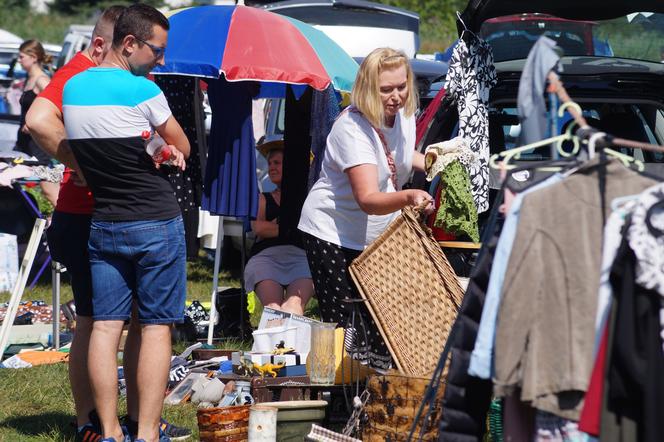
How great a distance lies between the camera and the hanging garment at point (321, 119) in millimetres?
6672

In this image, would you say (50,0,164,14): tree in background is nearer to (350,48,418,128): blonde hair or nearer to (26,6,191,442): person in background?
(26,6,191,442): person in background

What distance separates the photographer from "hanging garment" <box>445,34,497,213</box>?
19.7 ft

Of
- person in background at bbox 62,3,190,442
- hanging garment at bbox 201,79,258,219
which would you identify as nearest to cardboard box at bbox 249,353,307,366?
person in background at bbox 62,3,190,442

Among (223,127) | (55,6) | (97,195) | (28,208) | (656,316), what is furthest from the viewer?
(55,6)

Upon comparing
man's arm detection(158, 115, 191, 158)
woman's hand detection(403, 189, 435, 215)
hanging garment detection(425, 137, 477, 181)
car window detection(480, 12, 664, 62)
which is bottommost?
woman's hand detection(403, 189, 435, 215)

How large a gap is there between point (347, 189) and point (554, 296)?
206 cm

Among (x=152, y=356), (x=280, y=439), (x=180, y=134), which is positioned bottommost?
(x=280, y=439)

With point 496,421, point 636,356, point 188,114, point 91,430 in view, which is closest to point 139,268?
point 91,430

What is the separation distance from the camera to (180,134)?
4.45m

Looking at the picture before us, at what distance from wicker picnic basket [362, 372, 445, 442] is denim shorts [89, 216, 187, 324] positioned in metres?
0.93

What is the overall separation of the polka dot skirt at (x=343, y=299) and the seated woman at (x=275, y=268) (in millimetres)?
1246

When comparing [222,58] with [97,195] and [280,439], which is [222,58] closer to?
[97,195]

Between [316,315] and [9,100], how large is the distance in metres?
9.35

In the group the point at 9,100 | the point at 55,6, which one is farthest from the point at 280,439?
the point at 55,6
